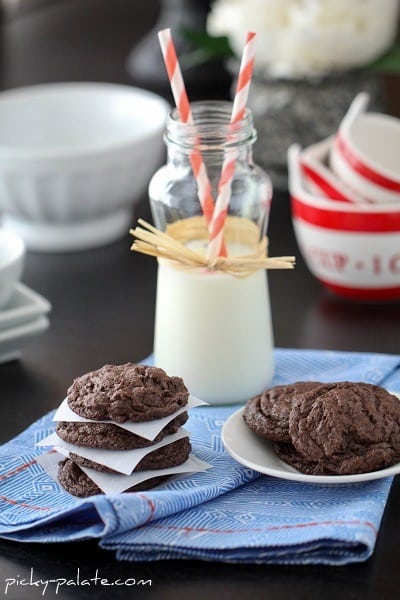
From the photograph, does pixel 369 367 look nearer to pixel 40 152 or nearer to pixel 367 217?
pixel 367 217

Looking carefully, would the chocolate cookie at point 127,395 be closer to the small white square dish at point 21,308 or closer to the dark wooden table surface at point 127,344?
the dark wooden table surface at point 127,344

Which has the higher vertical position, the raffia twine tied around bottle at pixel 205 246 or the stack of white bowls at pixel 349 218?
the raffia twine tied around bottle at pixel 205 246

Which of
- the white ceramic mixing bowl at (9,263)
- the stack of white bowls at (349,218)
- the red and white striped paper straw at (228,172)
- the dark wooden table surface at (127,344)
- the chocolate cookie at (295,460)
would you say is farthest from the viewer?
the stack of white bowls at (349,218)

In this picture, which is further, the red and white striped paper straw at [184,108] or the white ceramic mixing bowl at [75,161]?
the white ceramic mixing bowl at [75,161]

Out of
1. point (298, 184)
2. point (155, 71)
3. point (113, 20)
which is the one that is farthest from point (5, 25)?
point (298, 184)

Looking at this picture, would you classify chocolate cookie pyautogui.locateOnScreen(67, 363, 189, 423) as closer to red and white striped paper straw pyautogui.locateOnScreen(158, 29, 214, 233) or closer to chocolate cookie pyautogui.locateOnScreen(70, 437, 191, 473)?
chocolate cookie pyautogui.locateOnScreen(70, 437, 191, 473)

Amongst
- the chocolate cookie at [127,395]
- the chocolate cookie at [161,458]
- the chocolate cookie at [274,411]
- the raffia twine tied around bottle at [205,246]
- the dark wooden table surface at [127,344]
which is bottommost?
the dark wooden table surface at [127,344]

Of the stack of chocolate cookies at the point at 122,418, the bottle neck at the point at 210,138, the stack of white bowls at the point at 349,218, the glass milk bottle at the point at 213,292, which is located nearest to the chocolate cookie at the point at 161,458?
the stack of chocolate cookies at the point at 122,418

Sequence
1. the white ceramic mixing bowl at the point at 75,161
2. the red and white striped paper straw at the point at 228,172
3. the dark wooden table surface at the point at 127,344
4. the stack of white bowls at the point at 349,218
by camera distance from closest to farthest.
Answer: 1. the dark wooden table surface at the point at 127,344
2. the red and white striped paper straw at the point at 228,172
3. the stack of white bowls at the point at 349,218
4. the white ceramic mixing bowl at the point at 75,161
